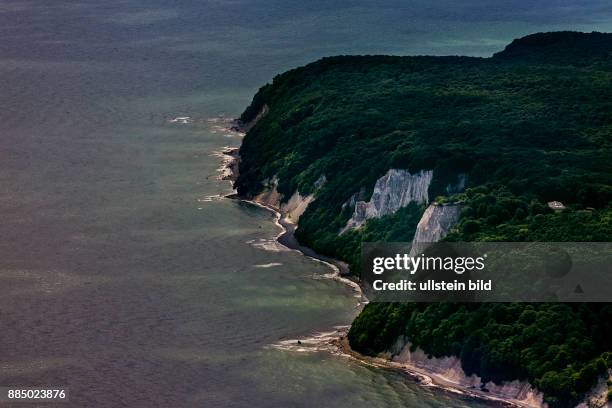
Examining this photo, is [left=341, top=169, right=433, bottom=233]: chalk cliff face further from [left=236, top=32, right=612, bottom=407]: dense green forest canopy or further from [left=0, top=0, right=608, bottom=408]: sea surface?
[left=0, top=0, right=608, bottom=408]: sea surface

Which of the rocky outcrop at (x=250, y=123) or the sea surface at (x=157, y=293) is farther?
the rocky outcrop at (x=250, y=123)

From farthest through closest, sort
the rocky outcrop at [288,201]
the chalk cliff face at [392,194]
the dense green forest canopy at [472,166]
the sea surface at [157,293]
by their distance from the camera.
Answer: the rocky outcrop at [288,201]
the chalk cliff face at [392,194]
the dense green forest canopy at [472,166]
the sea surface at [157,293]

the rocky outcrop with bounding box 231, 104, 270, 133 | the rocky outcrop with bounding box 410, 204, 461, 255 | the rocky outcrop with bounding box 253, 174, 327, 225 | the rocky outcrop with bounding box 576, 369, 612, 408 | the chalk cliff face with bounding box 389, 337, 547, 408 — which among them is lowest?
the chalk cliff face with bounding box 389, 337, 547, 408

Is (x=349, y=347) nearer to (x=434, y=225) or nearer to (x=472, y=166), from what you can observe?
(x=434, y=225)

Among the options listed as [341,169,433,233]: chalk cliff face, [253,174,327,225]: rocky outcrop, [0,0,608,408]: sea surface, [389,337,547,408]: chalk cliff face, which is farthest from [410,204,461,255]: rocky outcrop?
[253,174,327,225]: rocky outcrop

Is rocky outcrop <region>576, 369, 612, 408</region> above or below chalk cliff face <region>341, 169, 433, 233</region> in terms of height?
below

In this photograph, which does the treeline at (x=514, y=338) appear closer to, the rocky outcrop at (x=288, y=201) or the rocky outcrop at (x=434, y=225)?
the rocky outcrop at (x=434, y=225)

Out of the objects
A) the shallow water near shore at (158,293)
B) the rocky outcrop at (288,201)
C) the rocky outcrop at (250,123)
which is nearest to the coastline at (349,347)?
the shallow water near shore at (158,293)

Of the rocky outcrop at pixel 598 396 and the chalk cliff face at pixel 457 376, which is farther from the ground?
the rocky outcrop at pixel 598 396
